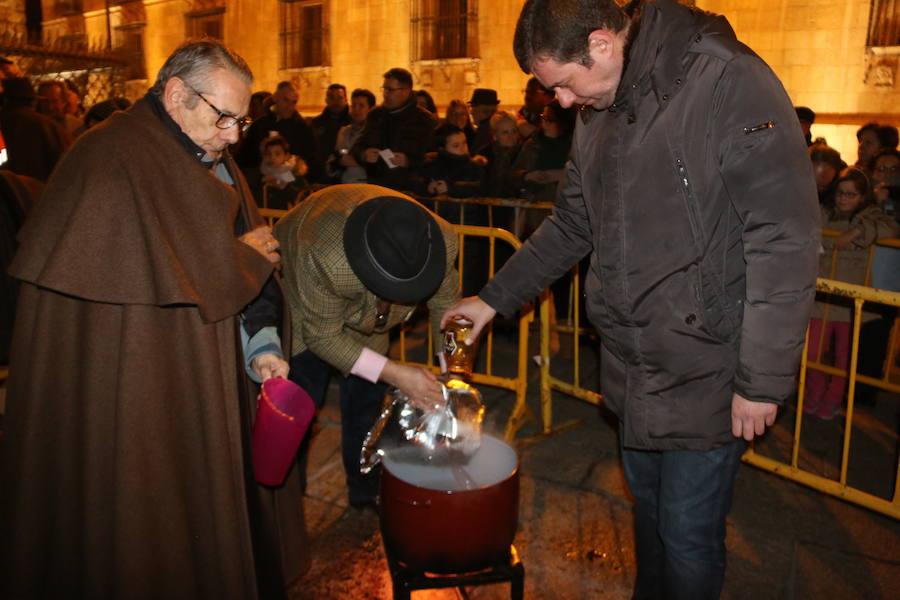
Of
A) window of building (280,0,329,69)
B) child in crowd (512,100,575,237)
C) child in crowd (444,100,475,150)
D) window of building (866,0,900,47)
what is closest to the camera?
child in crowd (512,100,575,237)

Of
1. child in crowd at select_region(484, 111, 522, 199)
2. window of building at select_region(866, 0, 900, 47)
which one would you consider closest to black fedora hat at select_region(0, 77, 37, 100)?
child in crowd at select_region(484, 111, 522, 199)

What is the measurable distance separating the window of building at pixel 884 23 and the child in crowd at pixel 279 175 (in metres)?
8.99

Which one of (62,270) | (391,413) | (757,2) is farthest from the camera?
(757,2)

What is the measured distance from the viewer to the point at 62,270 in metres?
1.89

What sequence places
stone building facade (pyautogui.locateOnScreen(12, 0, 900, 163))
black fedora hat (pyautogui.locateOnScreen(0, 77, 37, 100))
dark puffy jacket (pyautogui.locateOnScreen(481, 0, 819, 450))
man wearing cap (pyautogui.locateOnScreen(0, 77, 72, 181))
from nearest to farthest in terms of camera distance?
dark puffy jacket (pyautogui.locateOnScreen(481, 0, 819, 450))
man wearing cap (pyautogui.locateOnScreen(0, 77, 72, 181))
black fedora hat (pyautogui.locateOnScreen(0, 77, 37, 100))
stone building facade (pyautogui.locateOnScreen(12, 0, 900, 163))

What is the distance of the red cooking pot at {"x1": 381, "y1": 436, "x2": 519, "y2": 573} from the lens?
231cm

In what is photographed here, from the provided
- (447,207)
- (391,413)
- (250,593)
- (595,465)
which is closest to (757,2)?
(447,207)

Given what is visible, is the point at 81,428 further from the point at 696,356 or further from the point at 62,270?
the point at 696,356

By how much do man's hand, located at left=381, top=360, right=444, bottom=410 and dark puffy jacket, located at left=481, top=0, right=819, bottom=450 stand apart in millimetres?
678

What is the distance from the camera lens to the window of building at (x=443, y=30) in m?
15.1

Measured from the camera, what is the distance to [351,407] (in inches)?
137

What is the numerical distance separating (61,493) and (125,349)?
1.63 ft

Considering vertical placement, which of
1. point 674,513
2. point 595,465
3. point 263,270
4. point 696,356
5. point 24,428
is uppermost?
point 263,270

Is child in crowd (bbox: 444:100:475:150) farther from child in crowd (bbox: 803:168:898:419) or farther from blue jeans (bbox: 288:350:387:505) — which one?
blue jeans (bbox: 288:350:387:505)
